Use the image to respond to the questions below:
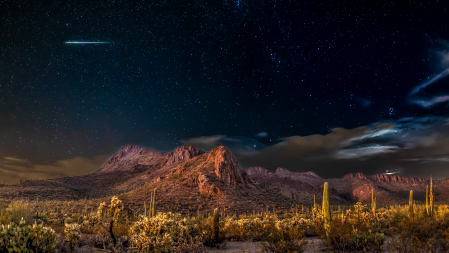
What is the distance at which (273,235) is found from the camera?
9.59 meters

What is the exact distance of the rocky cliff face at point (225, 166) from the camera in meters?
50.6

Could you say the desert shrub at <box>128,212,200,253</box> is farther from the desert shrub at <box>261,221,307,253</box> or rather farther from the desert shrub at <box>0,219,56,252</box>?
the desert shrub at <box>261,221,307,253</box>

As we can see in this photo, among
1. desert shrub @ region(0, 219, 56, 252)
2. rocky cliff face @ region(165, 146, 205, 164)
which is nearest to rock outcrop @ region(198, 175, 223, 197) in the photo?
desert shrub @ region(0, 219, 56, 252)

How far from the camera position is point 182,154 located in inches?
4240

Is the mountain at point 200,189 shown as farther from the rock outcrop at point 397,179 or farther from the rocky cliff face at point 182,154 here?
the rock outcrop at point 397,179

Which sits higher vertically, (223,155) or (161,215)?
(223,155)

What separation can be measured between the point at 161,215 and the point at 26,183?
67.9m

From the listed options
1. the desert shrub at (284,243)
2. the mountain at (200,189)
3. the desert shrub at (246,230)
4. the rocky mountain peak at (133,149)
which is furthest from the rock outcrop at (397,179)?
the desert shrub at (284,243)

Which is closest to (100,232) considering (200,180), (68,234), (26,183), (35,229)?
(68,234)

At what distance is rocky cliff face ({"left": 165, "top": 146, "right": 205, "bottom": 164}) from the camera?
10425 cm

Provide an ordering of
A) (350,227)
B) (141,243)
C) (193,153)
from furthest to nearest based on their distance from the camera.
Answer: (193,153) < (350,227) < (141,243)

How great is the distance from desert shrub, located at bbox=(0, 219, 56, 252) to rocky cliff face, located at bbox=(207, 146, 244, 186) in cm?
4339

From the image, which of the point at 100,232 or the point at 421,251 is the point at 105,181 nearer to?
the point at 100,232

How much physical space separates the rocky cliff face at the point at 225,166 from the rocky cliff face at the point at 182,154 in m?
45.1
